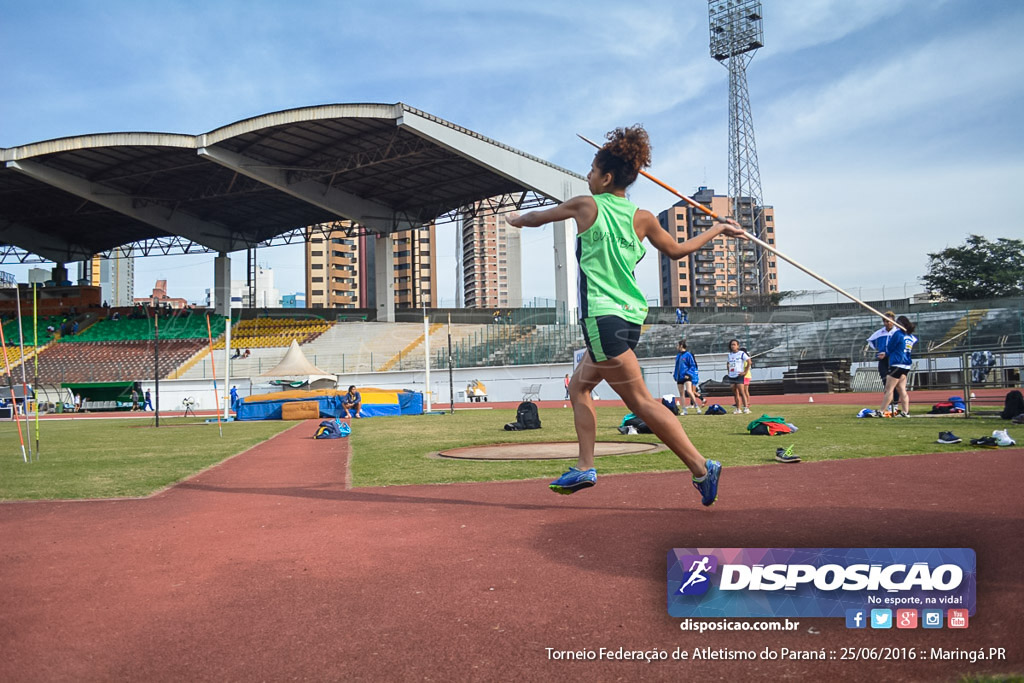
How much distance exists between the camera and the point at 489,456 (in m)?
8.27

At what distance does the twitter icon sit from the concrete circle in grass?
17.1ft

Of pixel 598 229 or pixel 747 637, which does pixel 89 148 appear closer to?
pixel 598 229

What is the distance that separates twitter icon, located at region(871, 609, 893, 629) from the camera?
2.26m

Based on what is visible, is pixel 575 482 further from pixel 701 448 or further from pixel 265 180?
pixel 265 180

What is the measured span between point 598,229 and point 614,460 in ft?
10.8

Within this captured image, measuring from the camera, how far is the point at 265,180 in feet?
127

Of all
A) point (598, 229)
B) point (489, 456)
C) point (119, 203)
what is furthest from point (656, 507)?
point (119, 203)

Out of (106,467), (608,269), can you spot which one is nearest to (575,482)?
(608,269)

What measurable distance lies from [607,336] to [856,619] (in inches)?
93.0

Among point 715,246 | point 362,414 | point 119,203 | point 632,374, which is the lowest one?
point 362,414

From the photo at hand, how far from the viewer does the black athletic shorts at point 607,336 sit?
14.5ft

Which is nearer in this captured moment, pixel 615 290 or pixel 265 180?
pixel 615 290

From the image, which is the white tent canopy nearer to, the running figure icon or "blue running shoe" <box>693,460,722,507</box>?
"blue running shoe" <box>693,460,722,507</box>

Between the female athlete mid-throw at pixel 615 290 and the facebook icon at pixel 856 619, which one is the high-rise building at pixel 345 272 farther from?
the facebook icon at pixel 856 619
